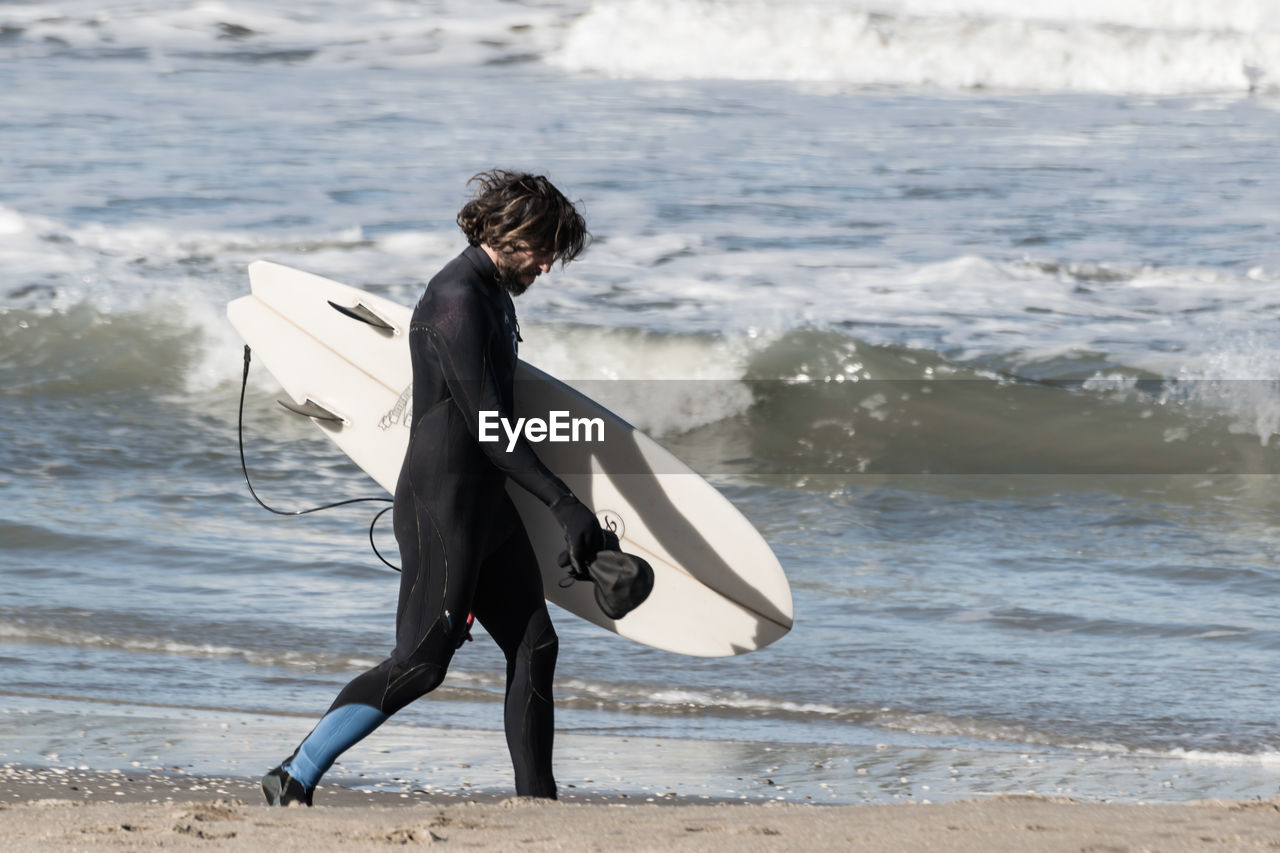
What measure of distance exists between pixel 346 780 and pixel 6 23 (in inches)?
915

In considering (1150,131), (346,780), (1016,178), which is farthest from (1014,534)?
(1150,131)

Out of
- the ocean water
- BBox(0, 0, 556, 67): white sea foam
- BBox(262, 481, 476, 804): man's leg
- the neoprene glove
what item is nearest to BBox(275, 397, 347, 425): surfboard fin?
the ocean water

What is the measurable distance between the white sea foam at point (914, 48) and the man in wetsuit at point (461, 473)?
836 inches

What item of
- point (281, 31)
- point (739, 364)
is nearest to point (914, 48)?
point (281, 31)

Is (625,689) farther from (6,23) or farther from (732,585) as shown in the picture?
(6,23)

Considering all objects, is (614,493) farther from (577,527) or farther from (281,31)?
(281,31)

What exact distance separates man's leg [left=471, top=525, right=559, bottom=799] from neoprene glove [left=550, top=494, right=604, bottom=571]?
0.26m

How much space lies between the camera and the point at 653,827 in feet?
8.61

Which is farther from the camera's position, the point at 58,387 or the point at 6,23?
the point at 6,23

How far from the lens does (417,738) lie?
3.98 metres

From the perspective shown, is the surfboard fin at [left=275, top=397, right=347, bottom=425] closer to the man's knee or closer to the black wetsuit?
the black wetsuit

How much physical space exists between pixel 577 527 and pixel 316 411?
4.40 feet

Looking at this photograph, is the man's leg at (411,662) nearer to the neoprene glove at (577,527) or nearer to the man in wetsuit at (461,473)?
the man in wetsuit at (461,473)

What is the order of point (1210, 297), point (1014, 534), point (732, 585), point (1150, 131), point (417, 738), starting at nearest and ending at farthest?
point (732, 585), point (417, 738), point (1014, 534), point (1210, 297), point (1150, 131)
